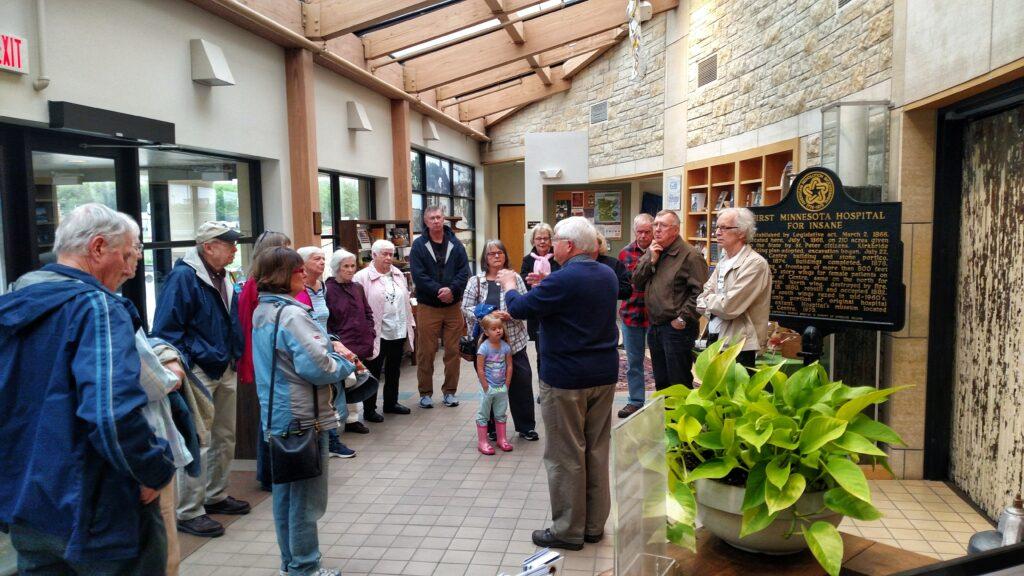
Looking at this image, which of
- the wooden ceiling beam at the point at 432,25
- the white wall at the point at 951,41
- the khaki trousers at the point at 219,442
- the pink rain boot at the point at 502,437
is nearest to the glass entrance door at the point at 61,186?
the khaki trousers at the point at 219,442

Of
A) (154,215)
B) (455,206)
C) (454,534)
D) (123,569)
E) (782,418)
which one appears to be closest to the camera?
(782,418)

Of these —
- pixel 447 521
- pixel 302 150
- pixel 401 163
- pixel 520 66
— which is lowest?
pixel 447 521

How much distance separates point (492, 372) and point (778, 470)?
10.9 ft

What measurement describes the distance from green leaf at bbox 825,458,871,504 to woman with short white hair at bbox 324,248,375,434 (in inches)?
156

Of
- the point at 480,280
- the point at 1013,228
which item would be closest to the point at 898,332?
the point at 1013,228

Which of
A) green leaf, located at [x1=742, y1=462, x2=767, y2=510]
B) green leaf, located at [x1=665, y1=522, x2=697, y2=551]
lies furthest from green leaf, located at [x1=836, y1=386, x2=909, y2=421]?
green leaf, located at [x1=665, y1=522, x2=697, y2=551]

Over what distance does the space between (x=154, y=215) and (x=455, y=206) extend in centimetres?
920

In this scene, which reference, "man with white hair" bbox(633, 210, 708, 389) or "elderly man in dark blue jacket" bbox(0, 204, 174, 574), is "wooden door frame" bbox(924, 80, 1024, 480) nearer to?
"man with white hair" bbox(633, 210, 708, 389)

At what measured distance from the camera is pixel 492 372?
15.8 feet

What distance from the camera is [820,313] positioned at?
413 centimetres

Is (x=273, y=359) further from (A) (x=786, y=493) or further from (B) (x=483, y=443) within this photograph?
(B) (x=483, y=443)

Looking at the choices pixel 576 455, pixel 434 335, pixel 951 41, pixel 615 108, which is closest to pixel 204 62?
pixel 434 335

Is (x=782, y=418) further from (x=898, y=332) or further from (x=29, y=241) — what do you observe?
(x=29, y=241)

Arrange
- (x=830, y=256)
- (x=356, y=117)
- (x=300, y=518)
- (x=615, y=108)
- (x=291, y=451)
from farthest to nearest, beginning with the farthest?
(x=615, y=108) → (x=356, y=117) → (x=830, y=256) → (x=300, y=518) → (x=291, y=451)
